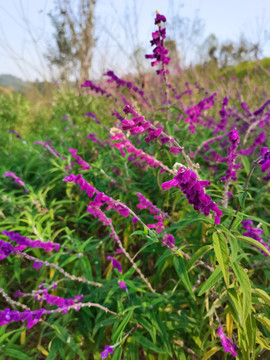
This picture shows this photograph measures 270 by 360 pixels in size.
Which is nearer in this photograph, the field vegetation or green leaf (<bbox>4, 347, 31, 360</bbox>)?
the field vegetation

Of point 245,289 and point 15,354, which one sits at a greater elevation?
point 245,289

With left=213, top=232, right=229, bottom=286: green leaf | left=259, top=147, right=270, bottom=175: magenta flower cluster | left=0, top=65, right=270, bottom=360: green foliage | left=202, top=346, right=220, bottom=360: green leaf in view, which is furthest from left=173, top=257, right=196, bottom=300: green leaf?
left=259, top=147, right=270, bottom=175: magenta flower cluster

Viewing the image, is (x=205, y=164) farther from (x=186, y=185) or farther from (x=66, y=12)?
(x=66, y=12)

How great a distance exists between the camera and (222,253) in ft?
3.80

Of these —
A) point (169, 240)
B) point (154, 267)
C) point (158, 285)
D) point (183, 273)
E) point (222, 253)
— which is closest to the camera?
point (222, 253)

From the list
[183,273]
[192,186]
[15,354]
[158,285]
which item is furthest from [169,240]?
[15,354]

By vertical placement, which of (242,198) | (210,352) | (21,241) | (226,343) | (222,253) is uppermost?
(242,198)

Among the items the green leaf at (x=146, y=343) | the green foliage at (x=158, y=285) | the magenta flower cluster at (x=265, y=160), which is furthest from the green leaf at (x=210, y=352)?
the magenta flower cluster at (x=265, y=160)

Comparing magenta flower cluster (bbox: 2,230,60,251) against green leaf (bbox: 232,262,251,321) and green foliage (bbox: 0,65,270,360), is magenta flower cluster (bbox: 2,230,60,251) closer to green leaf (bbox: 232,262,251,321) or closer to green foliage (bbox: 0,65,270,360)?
green foliage (bbox: 0,65,270,360)

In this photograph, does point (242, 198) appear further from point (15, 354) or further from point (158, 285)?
point (15, 354)

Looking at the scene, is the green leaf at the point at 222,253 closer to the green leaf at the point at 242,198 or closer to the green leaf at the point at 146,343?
the green leaf at the point at 242,198

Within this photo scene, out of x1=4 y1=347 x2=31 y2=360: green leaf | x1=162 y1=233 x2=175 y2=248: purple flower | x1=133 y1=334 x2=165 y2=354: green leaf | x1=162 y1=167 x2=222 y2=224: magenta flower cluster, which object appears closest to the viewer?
x1=162 y1=167 x2=222 y2=224: magenta flower cluster

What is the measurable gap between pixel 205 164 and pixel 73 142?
2066mm

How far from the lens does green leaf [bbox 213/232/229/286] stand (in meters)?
1.12
